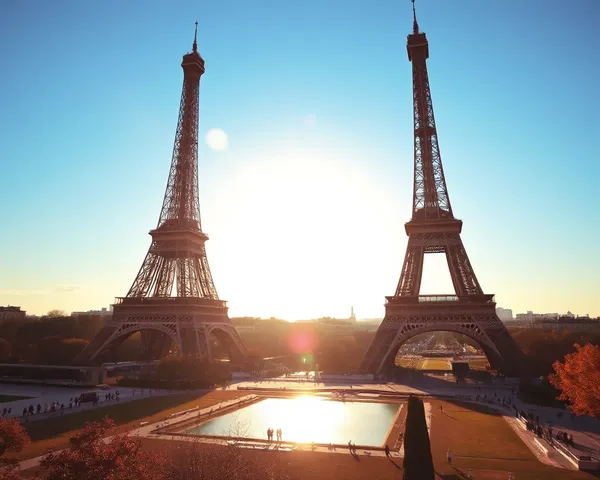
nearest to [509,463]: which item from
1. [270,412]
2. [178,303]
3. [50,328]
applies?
[270,412]

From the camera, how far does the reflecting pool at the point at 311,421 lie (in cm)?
3228

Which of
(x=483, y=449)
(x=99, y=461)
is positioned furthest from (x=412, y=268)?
(x=99, y=461)

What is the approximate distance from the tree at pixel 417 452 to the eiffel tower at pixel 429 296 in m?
40.0

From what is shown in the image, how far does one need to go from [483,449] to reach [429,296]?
34689 mm

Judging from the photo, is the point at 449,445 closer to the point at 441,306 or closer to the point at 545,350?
the point at 441,306

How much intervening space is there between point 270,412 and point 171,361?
2199 cm

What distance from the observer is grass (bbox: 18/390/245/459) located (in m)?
29.3

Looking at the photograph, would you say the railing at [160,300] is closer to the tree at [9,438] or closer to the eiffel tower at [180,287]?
the eiffel tower at [180,287]

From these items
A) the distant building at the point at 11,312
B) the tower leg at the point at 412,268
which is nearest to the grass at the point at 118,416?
the tower leg at the point at 412,268

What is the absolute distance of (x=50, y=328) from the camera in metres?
88.9

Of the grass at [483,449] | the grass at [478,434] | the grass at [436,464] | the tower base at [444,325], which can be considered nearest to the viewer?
the grass at [436,464]

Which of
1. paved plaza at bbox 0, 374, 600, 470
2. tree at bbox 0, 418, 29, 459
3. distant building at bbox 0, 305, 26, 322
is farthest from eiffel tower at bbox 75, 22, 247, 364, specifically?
distant building at bbox 0, 305, 26, 322

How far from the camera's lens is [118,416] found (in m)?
37.7

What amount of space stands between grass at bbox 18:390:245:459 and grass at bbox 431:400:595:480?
795 inches
